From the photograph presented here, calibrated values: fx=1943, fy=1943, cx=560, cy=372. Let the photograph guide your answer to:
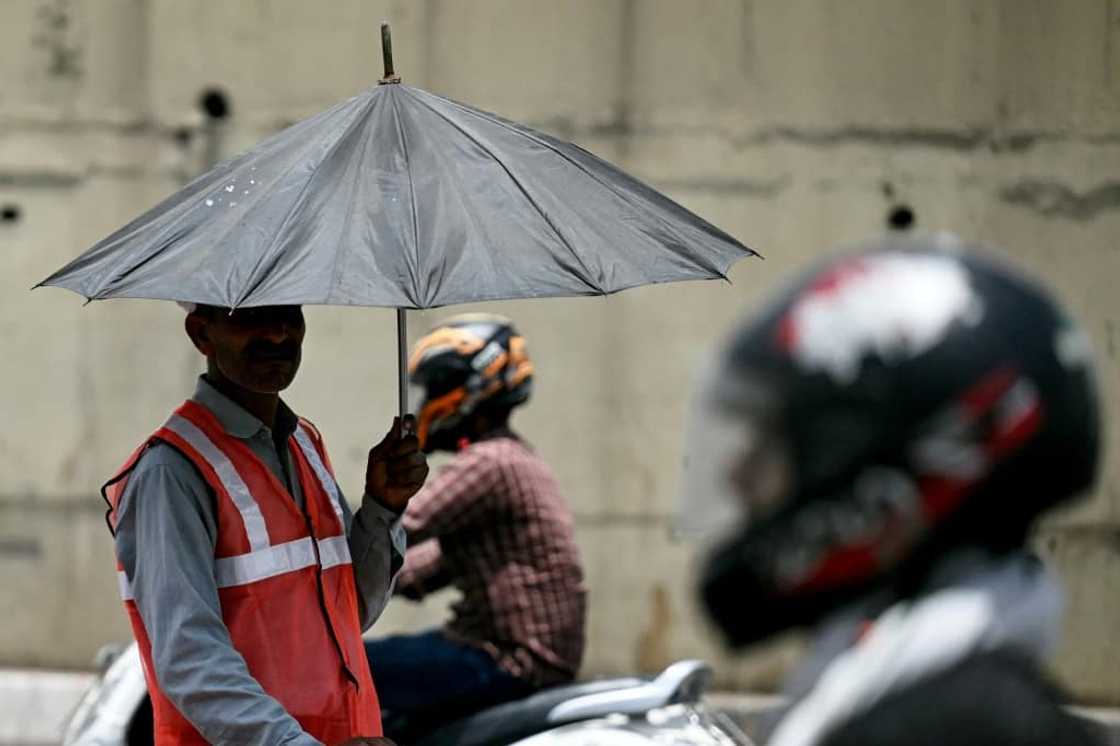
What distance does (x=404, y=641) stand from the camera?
14.1 ft

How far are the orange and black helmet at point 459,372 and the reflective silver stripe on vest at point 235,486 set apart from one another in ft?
4.62

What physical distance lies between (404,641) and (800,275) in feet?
8.98

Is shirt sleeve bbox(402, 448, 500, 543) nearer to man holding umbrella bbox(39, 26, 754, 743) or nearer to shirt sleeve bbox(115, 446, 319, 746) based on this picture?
man holding umbrella bbox(39, 26, 754, 743)

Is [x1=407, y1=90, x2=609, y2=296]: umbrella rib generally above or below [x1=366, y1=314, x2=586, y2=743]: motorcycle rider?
above

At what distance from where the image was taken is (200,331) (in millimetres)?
3139

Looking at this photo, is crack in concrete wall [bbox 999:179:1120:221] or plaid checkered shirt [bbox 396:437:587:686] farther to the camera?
crack in concrete wall [bbox 999:179:1120:221]

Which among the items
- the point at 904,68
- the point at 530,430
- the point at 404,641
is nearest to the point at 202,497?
the point at 404,641

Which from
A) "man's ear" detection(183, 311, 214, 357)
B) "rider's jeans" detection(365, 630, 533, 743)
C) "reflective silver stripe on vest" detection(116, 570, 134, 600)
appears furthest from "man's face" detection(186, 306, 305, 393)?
"rider's jeans" detection(365, 630, 533, 743)

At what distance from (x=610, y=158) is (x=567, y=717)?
3.58 metres

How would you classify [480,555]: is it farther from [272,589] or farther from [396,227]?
[396,227]

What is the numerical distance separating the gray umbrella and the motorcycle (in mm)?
1138

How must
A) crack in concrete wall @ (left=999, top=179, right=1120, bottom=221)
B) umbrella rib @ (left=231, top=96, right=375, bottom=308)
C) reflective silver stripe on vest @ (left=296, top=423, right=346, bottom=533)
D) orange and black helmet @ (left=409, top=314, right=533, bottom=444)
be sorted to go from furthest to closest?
1. crack in concrete wall @ (left=999, top=179, right=1120, bottom=221)
2. orange and black helmet @ (left=409, top=314, right=533, bottom=444)
3. reflective silver stripe on vest @ (left=296, top=423, right=346, bottom=533)
4. umbrella rib @ (left=231, top=96, right=375, bottom=308)

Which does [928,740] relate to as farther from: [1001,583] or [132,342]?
[132,342]

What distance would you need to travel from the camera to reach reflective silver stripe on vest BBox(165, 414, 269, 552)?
296cm
